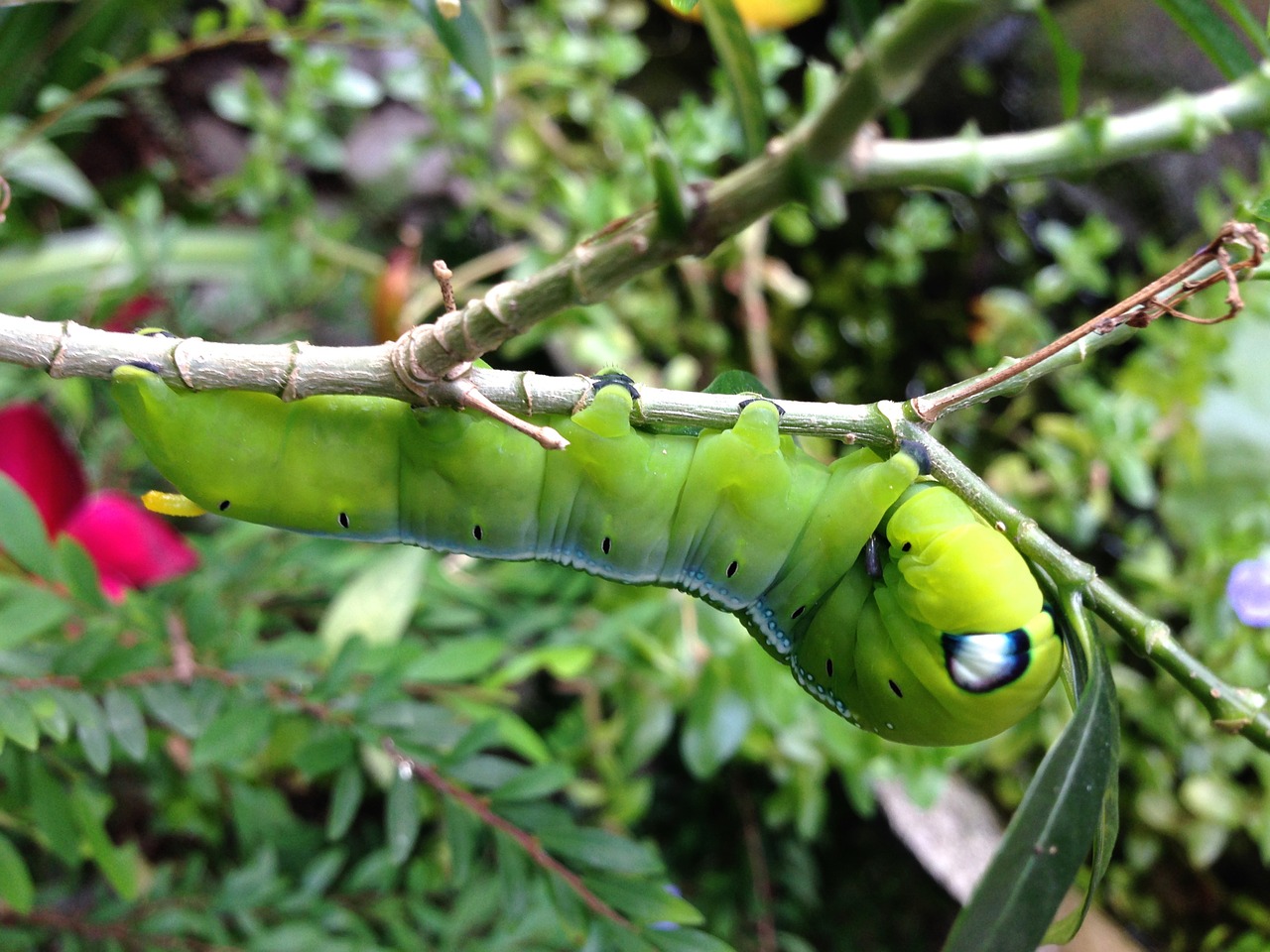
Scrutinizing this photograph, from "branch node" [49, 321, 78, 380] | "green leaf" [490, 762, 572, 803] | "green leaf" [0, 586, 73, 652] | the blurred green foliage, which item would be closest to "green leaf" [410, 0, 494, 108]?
the blurred green foliage

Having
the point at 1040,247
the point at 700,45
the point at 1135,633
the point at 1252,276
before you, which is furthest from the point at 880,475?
the point at 700,45

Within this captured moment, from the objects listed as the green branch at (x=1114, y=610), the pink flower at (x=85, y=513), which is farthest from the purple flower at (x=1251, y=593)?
the pink flower at (x=85, y=513)

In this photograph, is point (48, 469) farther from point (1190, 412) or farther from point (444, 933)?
point (1190, 412)

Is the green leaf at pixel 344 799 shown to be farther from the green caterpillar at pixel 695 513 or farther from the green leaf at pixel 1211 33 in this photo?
the green leaf at pixel 1211 33

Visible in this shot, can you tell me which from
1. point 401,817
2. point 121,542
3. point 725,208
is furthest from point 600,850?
point 121,542

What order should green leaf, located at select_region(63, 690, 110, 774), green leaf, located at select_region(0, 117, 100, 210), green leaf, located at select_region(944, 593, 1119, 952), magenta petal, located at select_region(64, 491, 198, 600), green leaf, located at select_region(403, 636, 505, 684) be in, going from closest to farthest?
green leaf, located at select_region(944, 593, 1119, 952)
green leaf, located at select_region(63, 690, 110, 774)
green leaf, located at select_region(403, 636, 505, 684)
magenta petal, located at select_region(64, 491, 198, 600)
green leaf, located at select_region(0, 117, 100, 210)

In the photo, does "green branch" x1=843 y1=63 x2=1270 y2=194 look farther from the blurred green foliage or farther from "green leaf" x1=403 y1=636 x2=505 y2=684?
"green leaf" x1=403 y1=636 x2=505 y2=684
